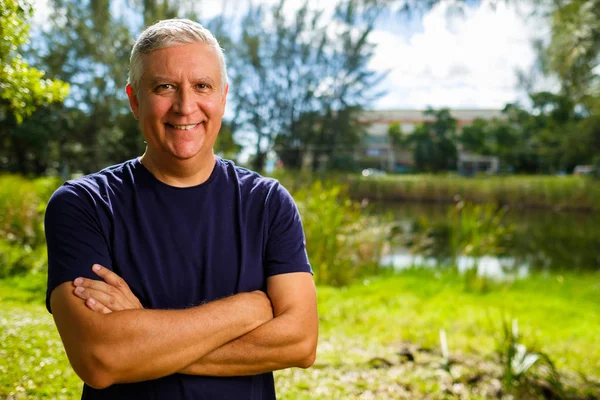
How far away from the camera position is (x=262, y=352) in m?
1.00

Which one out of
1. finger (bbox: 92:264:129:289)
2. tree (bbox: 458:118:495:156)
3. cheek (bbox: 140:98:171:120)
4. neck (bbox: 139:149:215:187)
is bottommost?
tree (bbox: 458:118:495:156)

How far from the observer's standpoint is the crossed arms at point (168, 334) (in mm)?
905

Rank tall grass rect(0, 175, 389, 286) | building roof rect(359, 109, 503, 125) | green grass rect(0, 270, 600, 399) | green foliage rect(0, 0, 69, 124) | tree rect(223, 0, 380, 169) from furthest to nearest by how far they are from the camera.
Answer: building roof rect(359, 109, 503, 125) → tree rect(223, 0, 380, 169) → tall grass rect(0, 175, 389, 286) → green grass rect(0, 270, 600, 399) → green foliage rect(0, 0, 69, 124)

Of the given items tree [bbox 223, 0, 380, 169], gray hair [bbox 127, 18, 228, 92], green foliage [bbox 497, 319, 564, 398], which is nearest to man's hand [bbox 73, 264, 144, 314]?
gray hair [bbox 127, 18, 228, 92]

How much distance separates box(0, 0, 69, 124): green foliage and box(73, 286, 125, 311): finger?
0.69m

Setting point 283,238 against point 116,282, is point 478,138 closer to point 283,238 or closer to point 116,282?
point 283,238

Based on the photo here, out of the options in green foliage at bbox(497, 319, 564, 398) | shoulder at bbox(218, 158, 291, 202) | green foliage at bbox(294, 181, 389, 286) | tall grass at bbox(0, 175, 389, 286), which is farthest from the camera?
green foliage at bbox(294, 181, 389, 286)

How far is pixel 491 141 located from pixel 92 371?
1290 cm

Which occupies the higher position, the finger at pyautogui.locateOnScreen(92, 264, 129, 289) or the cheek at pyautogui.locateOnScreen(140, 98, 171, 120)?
the cheek at pyautogui.locateOnScreen(140, 98, 171, 120)

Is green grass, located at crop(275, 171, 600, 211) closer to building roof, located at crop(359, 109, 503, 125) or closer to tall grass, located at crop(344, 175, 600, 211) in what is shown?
tall grass, located at crop(344, 175, 600, 211)

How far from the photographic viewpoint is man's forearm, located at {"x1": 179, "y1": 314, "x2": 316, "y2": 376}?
970 millimetres

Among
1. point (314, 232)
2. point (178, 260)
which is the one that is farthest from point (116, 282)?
point (314, 232)

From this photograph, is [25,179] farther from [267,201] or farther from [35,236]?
[267,201]

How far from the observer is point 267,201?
1103 millimetres
